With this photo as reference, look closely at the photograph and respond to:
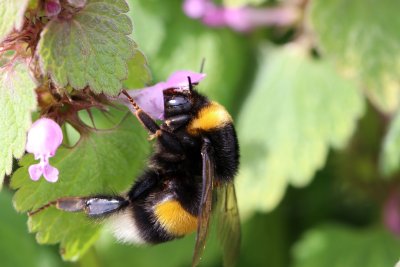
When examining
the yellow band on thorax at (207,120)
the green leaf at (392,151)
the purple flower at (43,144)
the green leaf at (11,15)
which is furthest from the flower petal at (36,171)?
the green leaf at (392,151)

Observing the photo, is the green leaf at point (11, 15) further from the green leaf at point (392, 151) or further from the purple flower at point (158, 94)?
the green leaf at point (392, 151)

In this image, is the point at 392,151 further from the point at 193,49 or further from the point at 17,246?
the point at 17,246

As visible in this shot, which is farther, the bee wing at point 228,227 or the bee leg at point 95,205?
the bee wing at point 228,227

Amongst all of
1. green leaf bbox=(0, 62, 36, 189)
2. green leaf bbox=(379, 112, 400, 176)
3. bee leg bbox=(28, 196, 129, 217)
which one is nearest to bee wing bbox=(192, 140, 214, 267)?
bee leg bbox=(28, 196, 129, 217)

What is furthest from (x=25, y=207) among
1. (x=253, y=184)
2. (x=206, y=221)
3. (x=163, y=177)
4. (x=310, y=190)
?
(x=310, y=190)

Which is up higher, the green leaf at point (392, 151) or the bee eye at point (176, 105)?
the bee eye at point (176, 105)

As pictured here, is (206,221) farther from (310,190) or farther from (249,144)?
(310,190)

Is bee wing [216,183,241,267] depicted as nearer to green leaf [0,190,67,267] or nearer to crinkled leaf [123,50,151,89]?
crinkled leaf [123,50,151,89]
